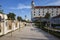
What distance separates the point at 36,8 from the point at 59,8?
22.5 m

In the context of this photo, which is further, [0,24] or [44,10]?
[44,10]

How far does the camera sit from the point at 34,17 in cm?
16575

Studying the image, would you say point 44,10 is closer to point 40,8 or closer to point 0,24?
point 40,8

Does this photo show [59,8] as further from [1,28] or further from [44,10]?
[1,28]

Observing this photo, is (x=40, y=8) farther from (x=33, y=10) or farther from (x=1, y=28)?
(x=1, y=28)

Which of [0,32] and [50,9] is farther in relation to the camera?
[50,9]

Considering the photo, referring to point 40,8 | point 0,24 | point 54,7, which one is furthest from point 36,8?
point 0,24

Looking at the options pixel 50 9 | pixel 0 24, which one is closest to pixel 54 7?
pixel 50 9

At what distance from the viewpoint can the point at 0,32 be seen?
1063 inches

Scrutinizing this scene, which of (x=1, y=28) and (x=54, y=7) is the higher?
(x=54, y=7)

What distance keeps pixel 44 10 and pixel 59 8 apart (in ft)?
48.7

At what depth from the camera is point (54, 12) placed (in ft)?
554

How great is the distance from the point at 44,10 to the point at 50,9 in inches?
246

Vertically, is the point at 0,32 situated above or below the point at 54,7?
below
